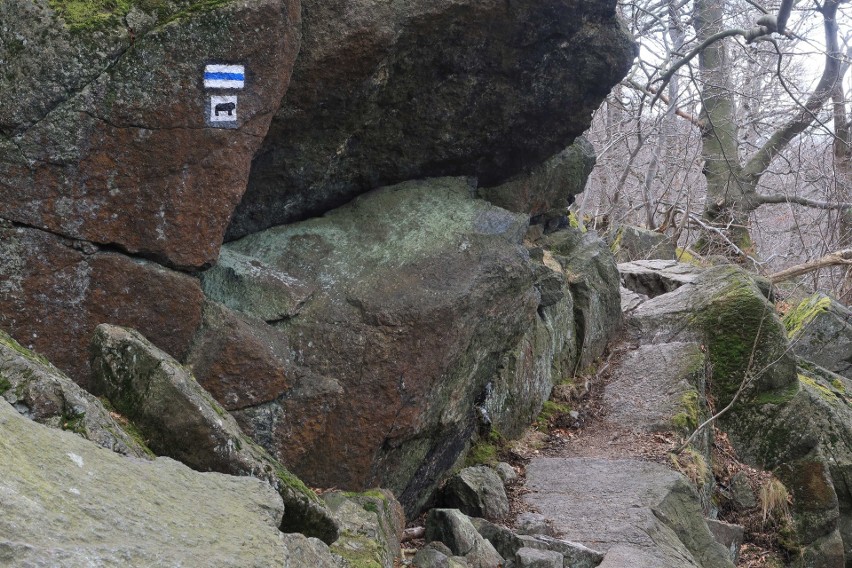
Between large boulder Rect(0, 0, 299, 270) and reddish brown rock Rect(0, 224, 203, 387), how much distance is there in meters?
0.09

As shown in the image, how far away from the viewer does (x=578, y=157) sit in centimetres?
816

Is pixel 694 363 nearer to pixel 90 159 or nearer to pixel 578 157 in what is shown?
pixel 578 157

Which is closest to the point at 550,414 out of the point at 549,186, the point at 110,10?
the point at 549,186

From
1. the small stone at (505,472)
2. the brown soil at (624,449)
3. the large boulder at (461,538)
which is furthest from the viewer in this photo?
the brown soil at (624,449)

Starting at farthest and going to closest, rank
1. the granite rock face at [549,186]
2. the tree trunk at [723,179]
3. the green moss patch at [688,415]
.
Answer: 1. the tree trunk at [723,179]
2. the green moss patch at [688,415]
3. the granite rock face at [549,186]

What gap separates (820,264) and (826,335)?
83.2 inches

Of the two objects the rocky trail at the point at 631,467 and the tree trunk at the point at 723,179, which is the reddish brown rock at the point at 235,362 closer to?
the rocky trail at the point at 631,467

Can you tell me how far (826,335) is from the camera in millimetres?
11125

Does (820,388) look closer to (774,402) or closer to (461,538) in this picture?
(774,402)

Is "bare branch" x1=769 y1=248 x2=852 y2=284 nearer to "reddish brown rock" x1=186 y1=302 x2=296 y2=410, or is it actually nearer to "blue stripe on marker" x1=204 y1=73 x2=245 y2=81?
"reddish brown rock" x1=186 y1=302 x2=296 y2=410

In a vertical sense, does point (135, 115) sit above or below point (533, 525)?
above

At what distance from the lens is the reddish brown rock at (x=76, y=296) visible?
417cm

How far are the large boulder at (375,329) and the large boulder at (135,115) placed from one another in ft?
2.22

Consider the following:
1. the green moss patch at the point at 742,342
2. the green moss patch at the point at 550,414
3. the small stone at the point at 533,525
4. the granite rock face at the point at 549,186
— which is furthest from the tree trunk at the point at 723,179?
the small stone at the point at 533,525
